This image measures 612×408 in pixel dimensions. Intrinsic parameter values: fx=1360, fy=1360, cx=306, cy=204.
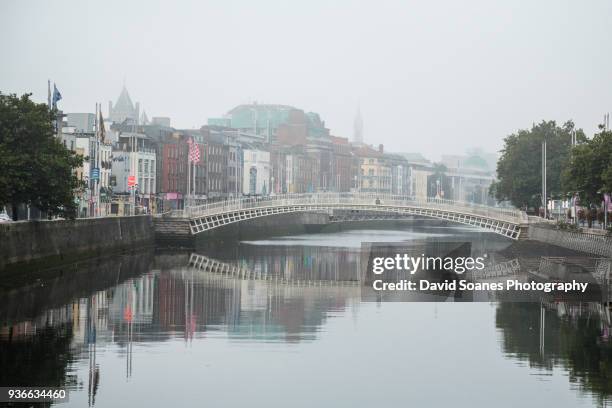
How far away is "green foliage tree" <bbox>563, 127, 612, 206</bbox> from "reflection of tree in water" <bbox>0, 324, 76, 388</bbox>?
33579mm

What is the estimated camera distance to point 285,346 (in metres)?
37.9

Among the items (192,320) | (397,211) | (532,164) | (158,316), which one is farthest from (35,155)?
(532,164)

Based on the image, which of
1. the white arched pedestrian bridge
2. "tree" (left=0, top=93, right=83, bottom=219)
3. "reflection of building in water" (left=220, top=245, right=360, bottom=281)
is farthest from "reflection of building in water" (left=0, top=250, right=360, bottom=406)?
the white arched pedestrian bridge

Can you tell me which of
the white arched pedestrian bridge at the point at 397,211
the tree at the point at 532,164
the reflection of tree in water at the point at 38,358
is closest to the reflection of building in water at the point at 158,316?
the reflection of tree in water at the point at 38,358

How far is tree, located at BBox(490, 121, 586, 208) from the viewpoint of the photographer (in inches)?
4016

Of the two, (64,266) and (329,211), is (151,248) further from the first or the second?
(329,211)

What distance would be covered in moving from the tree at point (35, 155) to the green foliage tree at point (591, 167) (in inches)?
988

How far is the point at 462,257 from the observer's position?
79.4 meters

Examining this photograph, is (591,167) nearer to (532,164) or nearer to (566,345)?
(566,345)

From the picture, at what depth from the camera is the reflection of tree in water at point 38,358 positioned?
31.1 m

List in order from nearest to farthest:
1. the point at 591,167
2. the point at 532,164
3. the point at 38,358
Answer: the point at 38,358 → the point at 591,167 → the point at 532,164

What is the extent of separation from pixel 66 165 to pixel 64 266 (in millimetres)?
5788

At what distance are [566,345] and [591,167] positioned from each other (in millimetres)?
30615

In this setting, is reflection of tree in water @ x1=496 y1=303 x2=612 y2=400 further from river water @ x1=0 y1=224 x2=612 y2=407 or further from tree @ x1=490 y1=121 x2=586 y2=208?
tree @ x1=490 y1=121 x2=586 y2=208
